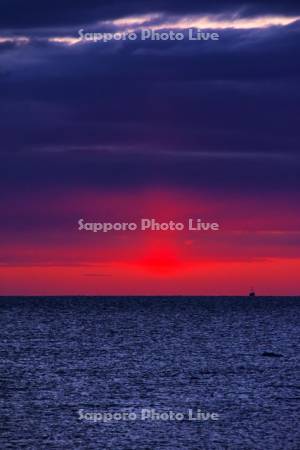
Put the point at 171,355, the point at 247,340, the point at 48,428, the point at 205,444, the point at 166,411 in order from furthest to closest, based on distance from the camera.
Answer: the point at 247,340
the point at 171,355
the point at 166,411
the point at 48,428
the point at 205,444

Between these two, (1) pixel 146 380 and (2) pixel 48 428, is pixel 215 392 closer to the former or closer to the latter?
(1) pixel 146 380

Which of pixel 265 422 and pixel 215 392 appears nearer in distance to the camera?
pixel 265 422

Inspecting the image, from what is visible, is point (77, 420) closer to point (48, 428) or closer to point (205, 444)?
point (48, 428)

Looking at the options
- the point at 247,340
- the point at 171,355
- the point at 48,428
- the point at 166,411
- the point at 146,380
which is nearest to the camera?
the point at 48,428

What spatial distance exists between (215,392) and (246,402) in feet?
21.7

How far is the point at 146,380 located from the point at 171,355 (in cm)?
3072

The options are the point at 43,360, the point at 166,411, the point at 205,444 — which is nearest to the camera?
the point at 205,444

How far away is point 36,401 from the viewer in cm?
7069

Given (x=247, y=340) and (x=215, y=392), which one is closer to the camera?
(x=215, y=392)

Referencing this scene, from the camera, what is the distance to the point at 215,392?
250ft

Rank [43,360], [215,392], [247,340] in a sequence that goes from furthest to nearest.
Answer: [247,340], [43,360], [215,392]

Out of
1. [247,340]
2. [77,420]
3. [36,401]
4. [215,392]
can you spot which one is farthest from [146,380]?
[247,340]

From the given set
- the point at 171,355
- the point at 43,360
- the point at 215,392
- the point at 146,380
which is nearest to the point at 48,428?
the point at 215,392

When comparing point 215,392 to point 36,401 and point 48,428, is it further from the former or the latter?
point 48,428
